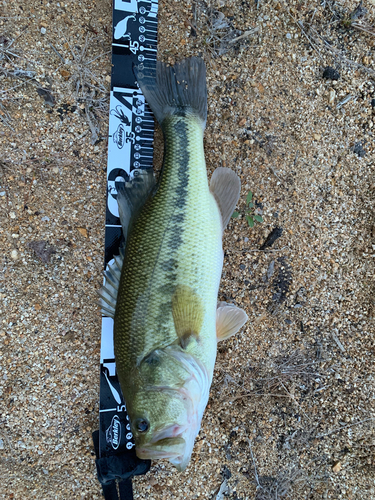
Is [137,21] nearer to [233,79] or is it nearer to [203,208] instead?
[233,79]

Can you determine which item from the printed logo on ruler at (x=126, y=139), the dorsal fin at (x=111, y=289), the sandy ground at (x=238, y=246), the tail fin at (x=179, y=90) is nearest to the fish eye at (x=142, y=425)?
the dorsal fin at (x=111, y=289)

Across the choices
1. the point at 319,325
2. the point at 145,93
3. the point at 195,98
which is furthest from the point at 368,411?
the point at 145,93

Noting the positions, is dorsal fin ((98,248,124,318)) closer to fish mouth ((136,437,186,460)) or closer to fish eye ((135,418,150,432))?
fish eye ((135,418,150,432))

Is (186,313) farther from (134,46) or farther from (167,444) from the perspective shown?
(134,46)

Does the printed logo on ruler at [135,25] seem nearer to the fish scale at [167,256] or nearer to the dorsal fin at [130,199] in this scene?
the fish scale at [167,256]

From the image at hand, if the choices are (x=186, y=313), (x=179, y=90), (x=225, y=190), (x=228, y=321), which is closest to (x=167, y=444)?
(x=186, y=313)

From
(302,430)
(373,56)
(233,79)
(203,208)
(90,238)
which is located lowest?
(302,430)

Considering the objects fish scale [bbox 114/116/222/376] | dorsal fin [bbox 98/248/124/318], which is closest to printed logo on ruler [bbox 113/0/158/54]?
fish scale [bbox 114/116/222/376]
